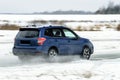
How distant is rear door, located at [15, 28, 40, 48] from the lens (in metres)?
16.8

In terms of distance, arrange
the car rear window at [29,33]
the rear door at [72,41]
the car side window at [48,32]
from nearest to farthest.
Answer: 1. the car rear window at [29,33]
2. the car side window at [48,32]
3. the rear door at [72,41]

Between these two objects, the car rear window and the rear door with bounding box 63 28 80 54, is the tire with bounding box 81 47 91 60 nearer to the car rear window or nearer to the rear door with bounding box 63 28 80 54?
the rear door with bounding box 63 28 80 54

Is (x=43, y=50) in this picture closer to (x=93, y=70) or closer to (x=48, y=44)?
(x=48, y=44)

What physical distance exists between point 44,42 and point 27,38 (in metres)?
0.72

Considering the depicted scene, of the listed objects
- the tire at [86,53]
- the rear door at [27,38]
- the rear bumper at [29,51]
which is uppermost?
the rear door at [27,38]

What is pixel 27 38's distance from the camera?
17.0 meters

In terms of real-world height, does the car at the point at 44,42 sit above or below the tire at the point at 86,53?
above

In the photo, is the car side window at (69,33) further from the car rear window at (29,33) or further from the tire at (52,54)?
the car rear window at (29,33)

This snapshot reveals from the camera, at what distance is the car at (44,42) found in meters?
16.8

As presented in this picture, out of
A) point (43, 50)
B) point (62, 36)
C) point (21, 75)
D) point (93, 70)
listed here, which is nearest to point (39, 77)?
Answer: point (21, 75)

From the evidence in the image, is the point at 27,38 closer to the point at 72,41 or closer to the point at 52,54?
the point at 52,54

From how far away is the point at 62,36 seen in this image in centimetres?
1788

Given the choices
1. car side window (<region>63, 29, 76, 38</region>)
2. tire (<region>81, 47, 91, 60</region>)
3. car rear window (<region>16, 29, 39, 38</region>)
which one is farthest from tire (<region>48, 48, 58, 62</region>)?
tire (<region>81, 47, 91, 60</region>)

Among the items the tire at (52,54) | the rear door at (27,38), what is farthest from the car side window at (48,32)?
the tire at (52,54)
